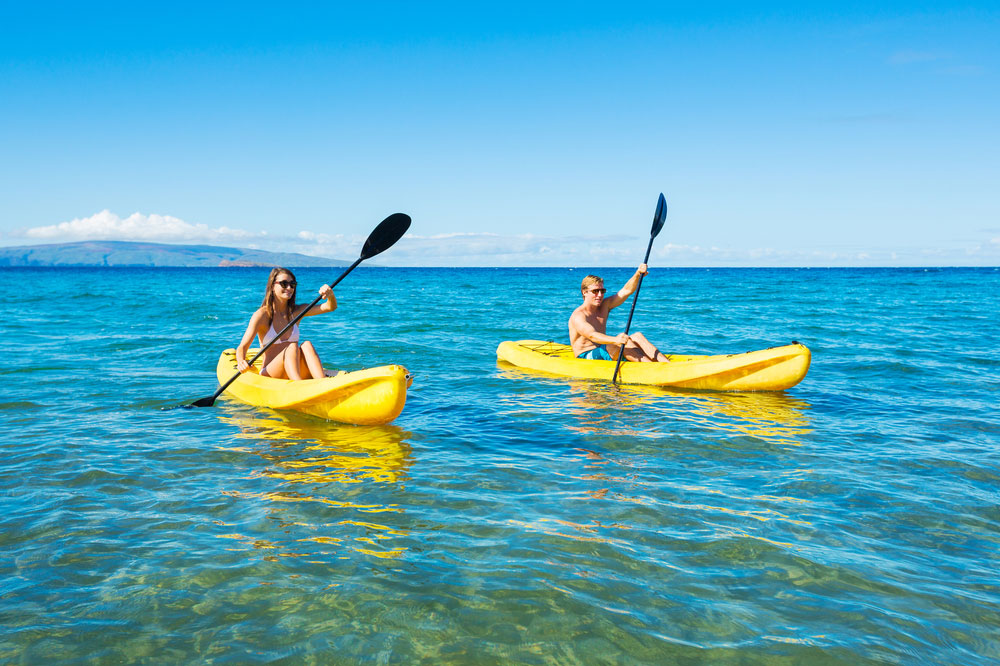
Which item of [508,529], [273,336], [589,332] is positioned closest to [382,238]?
[273,336]

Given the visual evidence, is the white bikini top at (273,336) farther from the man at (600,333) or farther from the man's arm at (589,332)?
the man's arm at (589,332)

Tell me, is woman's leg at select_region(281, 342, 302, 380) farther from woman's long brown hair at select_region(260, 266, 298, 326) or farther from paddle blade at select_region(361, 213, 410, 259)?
paddle blade at select_region(361, 213, 410, 259)

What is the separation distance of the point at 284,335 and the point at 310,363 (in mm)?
473

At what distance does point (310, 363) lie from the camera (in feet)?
24.2

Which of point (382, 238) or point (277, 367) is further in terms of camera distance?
point (382, 238)

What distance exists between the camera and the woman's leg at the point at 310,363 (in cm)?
734

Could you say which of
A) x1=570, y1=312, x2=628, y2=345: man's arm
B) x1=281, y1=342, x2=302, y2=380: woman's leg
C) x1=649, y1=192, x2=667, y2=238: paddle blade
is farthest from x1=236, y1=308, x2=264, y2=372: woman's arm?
x1=649, y1=192, x2=667, y2=238: paddle blade

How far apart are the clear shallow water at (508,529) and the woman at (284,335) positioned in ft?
1.78

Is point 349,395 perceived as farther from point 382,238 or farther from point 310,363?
point 382,238

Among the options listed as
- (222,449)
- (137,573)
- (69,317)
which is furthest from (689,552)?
(69,317)

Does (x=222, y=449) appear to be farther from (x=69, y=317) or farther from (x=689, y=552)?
(x=69, y=317)

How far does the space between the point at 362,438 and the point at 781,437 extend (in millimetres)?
3911

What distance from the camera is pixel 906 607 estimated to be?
3340mm

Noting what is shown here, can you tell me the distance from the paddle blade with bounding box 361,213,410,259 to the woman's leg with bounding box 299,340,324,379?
4.17 ft
